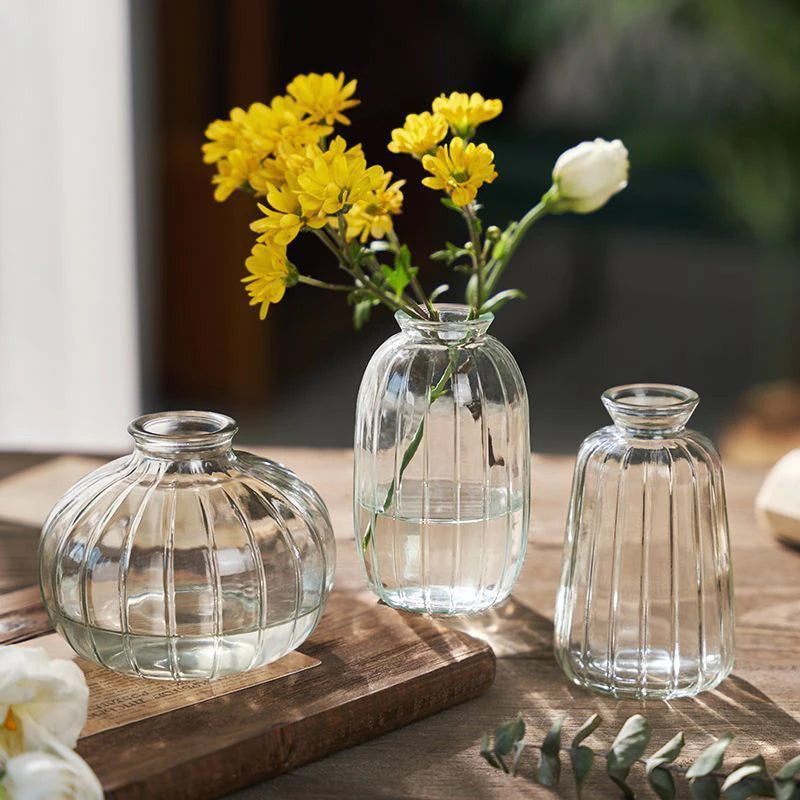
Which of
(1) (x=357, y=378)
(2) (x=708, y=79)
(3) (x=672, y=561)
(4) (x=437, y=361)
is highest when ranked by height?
(2) (x=708, y=79)

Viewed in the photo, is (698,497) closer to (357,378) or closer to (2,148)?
(2,148)

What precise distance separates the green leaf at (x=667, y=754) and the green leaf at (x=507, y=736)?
0.23 feet

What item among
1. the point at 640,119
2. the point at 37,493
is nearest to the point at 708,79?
the point at 640,119

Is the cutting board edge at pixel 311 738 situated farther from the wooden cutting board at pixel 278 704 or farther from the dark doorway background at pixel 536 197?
the dark doorway background at pixel 536 197

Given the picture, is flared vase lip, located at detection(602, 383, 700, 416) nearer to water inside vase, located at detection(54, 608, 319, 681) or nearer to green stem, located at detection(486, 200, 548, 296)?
green stem, located at detection(486, 200, 548, 296)

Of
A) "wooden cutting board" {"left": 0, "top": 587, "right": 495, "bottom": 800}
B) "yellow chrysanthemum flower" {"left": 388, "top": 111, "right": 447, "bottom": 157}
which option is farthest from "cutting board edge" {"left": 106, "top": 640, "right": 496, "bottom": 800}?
"yellow chrysanthemum flower" {"left": 388, "top": 111, "right": 447, "bottom": 157}

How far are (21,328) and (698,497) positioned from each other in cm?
185

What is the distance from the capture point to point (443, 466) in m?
0.85

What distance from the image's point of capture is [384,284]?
34.2 inches

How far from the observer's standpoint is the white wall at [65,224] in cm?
229

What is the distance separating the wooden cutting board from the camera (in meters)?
0.67

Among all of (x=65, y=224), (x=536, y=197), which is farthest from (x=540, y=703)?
(x=536, y=197)

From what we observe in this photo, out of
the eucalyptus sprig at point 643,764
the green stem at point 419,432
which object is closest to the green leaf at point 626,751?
the eucalyptus sprig at point 643,764

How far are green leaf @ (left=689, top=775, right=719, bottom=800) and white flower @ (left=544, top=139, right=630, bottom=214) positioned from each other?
1.21 ft
